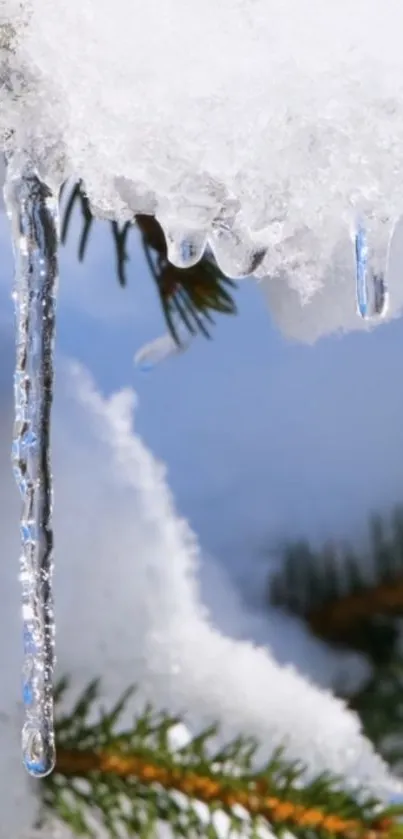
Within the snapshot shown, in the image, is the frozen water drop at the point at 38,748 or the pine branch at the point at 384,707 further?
the pine branch at the point at 384,707

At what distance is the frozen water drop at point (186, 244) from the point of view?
98mm

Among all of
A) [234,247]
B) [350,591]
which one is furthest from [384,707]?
[234,247]

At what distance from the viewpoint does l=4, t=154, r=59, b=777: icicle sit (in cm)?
11

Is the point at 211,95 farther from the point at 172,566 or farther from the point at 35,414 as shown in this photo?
the point at 172,566

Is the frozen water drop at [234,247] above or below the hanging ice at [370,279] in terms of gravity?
above

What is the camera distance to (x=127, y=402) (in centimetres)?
32

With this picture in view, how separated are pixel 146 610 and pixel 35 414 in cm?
22

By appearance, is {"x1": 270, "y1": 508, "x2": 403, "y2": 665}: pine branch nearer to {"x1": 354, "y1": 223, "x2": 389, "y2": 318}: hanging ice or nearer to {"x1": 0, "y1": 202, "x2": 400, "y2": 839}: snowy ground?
{"x1": 0, "y1": 202, "x2": 400, "y2": 839}: snowy ground

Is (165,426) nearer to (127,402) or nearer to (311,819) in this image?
(127,402)

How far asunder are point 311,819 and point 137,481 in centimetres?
15

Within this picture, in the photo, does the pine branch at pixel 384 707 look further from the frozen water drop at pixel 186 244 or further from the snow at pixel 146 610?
the frozen water drop at pixel 186 244

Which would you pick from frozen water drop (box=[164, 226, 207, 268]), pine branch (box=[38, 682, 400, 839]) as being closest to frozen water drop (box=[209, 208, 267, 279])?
frozen water drop (box=[164, 226, 207, 268])

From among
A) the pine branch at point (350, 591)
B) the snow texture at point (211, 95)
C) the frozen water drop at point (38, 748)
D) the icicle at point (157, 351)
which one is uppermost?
the icicle at point (157, 351)

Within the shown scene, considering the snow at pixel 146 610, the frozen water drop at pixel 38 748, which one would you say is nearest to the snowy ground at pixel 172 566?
the snow at pixel 146 610
